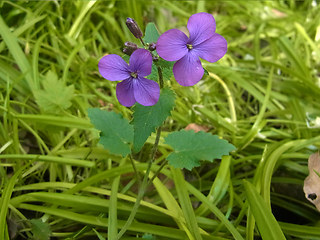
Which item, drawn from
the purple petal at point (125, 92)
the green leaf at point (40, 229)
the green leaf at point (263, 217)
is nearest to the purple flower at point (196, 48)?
the purple petal at point (125, 92)

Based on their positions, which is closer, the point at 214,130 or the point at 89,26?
the point at 214,130

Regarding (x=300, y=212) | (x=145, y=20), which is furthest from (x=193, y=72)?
(x=145, y=20)

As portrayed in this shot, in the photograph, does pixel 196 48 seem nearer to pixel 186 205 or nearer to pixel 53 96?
pixel 186 205

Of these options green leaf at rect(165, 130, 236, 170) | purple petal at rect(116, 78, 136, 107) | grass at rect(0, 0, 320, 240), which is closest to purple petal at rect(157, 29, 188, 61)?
purple petal at rect(116, 78, 136, 107)

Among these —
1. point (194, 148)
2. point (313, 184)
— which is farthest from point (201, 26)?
point (313, 184)

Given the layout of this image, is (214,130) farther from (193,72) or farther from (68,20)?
(68,20)

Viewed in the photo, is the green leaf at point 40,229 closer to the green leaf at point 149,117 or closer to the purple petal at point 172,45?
the green leaf at point 149,117

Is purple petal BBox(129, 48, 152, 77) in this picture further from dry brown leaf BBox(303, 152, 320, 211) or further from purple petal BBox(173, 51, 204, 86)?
dry brown leaf BBox(303, 152, 320, 211)

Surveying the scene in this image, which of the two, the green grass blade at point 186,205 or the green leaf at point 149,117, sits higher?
the green leaf at point 149,117
